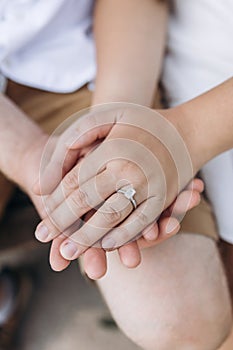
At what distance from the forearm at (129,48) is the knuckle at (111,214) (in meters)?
0.19

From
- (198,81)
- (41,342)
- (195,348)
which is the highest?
(198,81)

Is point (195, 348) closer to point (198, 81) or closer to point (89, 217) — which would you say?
point (89, 217)

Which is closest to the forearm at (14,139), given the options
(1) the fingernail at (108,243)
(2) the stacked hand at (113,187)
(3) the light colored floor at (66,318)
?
(2) the stacked hand at (113,187)

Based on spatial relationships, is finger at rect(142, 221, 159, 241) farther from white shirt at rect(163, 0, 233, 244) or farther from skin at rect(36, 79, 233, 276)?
white shirt at rect(163, 0, 233, 244)

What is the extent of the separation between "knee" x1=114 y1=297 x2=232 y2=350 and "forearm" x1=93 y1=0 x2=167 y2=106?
254mm

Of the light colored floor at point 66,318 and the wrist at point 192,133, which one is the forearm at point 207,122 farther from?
the light colored floor at point 66,318

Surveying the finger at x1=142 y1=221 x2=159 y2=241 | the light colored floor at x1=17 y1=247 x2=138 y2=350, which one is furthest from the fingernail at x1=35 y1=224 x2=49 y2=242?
the light colored floor at x1=17 y1=247 x2=138 y2=350

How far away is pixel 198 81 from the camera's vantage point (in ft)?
2.52

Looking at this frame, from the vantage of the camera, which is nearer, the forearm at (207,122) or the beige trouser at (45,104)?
the forearm at (207,122)

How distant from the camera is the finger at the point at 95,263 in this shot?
62 centimetres

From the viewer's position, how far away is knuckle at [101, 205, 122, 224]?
622 mm

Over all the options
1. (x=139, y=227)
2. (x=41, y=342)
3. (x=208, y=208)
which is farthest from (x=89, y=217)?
(x=41, y=342)

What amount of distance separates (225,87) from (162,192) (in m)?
0.14

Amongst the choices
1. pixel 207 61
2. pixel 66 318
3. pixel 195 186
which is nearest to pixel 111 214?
pixel 195 186
